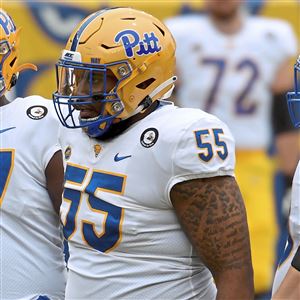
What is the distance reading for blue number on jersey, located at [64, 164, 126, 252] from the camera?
3537mm

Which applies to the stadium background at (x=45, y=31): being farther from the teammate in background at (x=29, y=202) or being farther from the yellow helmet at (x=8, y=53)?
the teammate in background at (x=29, y=202)

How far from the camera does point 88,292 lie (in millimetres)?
3611

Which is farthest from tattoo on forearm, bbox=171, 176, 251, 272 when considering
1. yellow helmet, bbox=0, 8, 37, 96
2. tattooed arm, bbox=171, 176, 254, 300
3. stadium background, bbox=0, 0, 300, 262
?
stadium background, bbox=0, 0, 300, 262

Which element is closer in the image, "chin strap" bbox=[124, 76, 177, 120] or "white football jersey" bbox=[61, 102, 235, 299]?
"white football jersey" bbox=[61, 102, 235, 299]

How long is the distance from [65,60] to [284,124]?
401 centimetres

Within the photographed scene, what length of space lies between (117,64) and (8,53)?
2.14ft

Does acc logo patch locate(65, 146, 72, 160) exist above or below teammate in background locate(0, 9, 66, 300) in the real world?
above

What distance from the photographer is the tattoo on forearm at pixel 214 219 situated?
3445mm

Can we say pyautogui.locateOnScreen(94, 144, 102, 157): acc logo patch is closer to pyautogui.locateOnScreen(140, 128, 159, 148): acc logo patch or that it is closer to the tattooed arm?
pyautogui.locateOnScreen(140, 128, 159, 148): acc logo patch

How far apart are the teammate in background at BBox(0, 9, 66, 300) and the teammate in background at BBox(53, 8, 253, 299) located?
0.91 feet

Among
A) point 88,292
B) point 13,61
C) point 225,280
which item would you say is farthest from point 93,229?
point 13,61

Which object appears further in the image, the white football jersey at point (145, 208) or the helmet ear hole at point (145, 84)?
the helmet ear hole at point (145, 84)

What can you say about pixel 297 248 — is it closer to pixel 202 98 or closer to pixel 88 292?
pixel 88 292

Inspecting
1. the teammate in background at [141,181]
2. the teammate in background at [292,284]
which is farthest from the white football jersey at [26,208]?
the teammate in background at [292,284]
